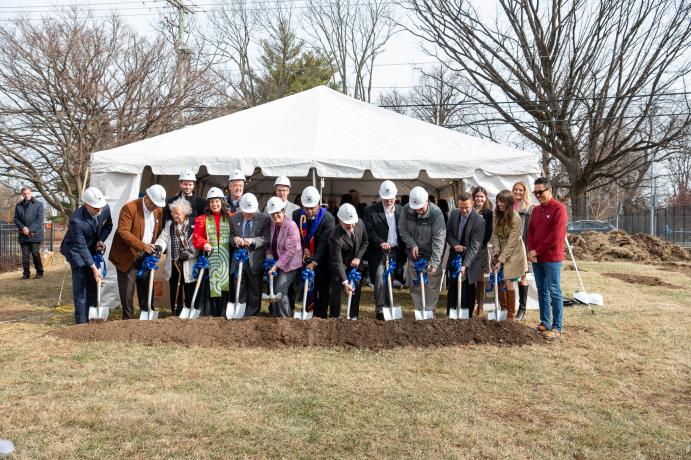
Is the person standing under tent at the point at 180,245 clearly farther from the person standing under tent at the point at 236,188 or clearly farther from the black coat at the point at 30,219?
the black coat at the point at 30,219

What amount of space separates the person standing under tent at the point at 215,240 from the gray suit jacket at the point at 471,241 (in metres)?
2.78

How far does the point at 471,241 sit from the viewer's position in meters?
7.12

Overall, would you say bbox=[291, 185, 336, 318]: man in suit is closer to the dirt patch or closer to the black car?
the dirt patch

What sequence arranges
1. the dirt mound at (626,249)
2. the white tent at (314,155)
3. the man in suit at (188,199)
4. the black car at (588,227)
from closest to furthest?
the man in suit at (188,199) < the white tent at (314,155) < the dirt mound at (626,249) < the black car at (588,227)

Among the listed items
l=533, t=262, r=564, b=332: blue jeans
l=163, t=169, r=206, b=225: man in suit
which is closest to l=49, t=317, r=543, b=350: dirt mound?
l=533, t=262, r=564, b=332: blue jeans

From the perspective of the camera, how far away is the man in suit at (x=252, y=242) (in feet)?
22.6

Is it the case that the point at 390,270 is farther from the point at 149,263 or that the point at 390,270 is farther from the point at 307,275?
the point at 149,263

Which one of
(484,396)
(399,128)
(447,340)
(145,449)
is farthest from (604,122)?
(145,449)

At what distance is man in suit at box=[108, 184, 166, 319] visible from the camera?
6781mm

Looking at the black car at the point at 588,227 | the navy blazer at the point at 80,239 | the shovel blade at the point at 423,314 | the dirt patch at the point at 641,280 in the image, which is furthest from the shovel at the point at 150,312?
the black car at the point at 588,227

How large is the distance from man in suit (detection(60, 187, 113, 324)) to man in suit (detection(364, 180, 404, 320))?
3233mm

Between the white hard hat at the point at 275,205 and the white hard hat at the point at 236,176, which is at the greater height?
the white hard hat at the point at 236,176

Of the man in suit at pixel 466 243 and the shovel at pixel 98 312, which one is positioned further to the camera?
the man in suit at pixel 466 243

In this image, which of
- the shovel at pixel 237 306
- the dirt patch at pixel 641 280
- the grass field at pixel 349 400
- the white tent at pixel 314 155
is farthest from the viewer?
the dirt patch at pixel 641 280
